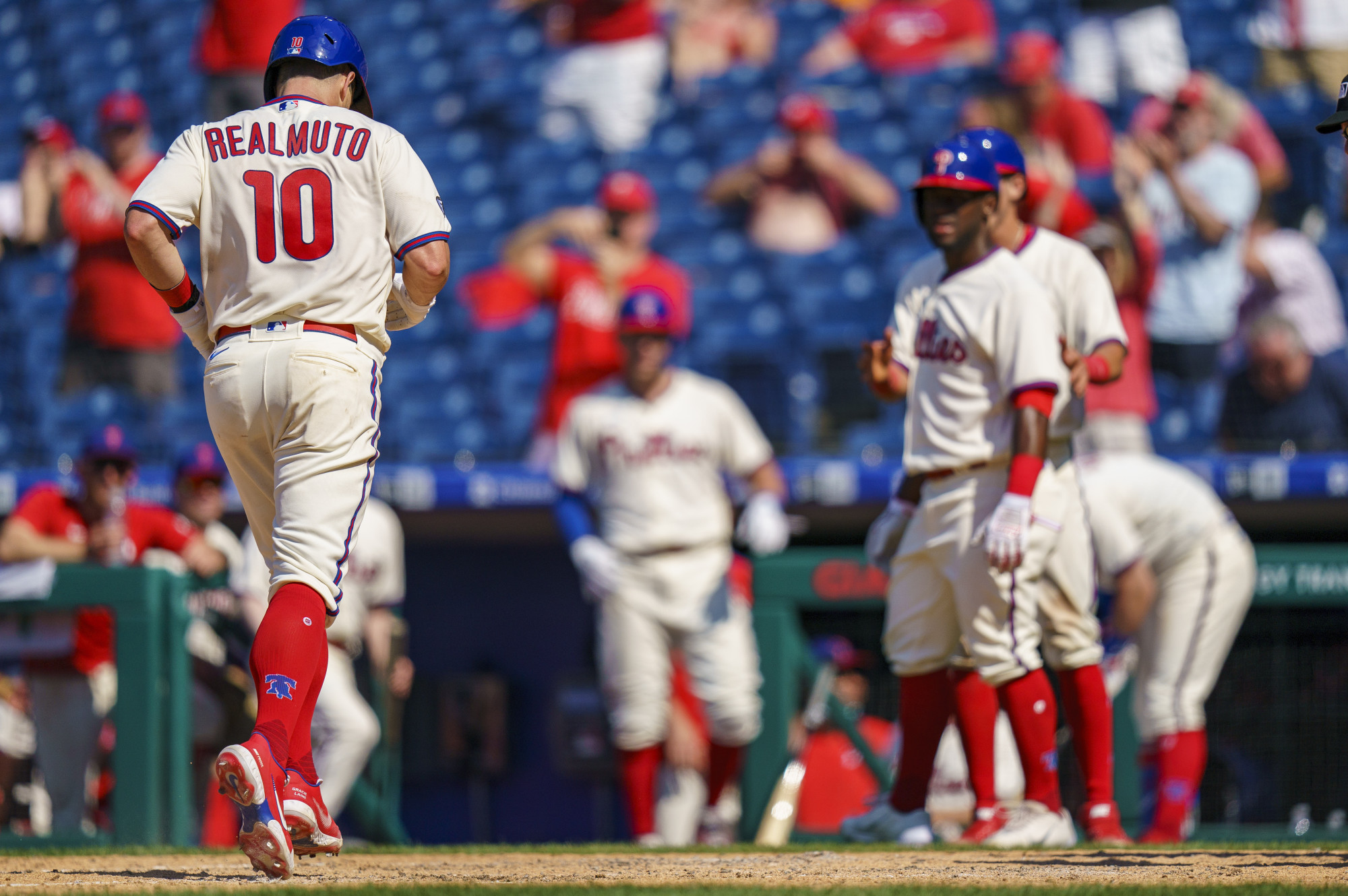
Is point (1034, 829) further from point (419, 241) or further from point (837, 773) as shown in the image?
point (837, 773)

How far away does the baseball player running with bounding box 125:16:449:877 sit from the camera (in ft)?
9.23

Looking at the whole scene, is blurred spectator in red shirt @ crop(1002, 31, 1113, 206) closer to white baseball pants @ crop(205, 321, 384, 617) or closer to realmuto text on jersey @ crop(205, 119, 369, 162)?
realmuto text on jersey @ crop(205, 119, 369, 162)

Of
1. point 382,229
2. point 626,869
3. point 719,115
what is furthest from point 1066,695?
point 719,115

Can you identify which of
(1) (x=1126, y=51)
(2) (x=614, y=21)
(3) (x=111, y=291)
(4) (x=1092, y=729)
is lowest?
(4) (x=1092, y=729)

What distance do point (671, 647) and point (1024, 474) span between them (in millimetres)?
2285

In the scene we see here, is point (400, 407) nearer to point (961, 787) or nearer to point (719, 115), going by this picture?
point (719, 115)

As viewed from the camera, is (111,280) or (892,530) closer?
(892,530)

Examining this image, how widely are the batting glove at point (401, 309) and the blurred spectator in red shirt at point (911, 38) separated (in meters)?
6.17

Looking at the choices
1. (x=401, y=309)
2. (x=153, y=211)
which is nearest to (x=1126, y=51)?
(x=401, y=309)

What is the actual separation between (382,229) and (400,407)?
17.4 feet

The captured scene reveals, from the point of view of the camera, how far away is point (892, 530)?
3879 millimetres

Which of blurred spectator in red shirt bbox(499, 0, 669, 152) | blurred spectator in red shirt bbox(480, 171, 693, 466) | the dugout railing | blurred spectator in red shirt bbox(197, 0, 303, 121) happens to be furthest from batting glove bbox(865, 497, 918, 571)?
blurred spectator in red shirt bbox(197, 0, 303, 121)

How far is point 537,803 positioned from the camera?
7.32 metres

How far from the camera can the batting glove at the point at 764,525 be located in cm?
548
